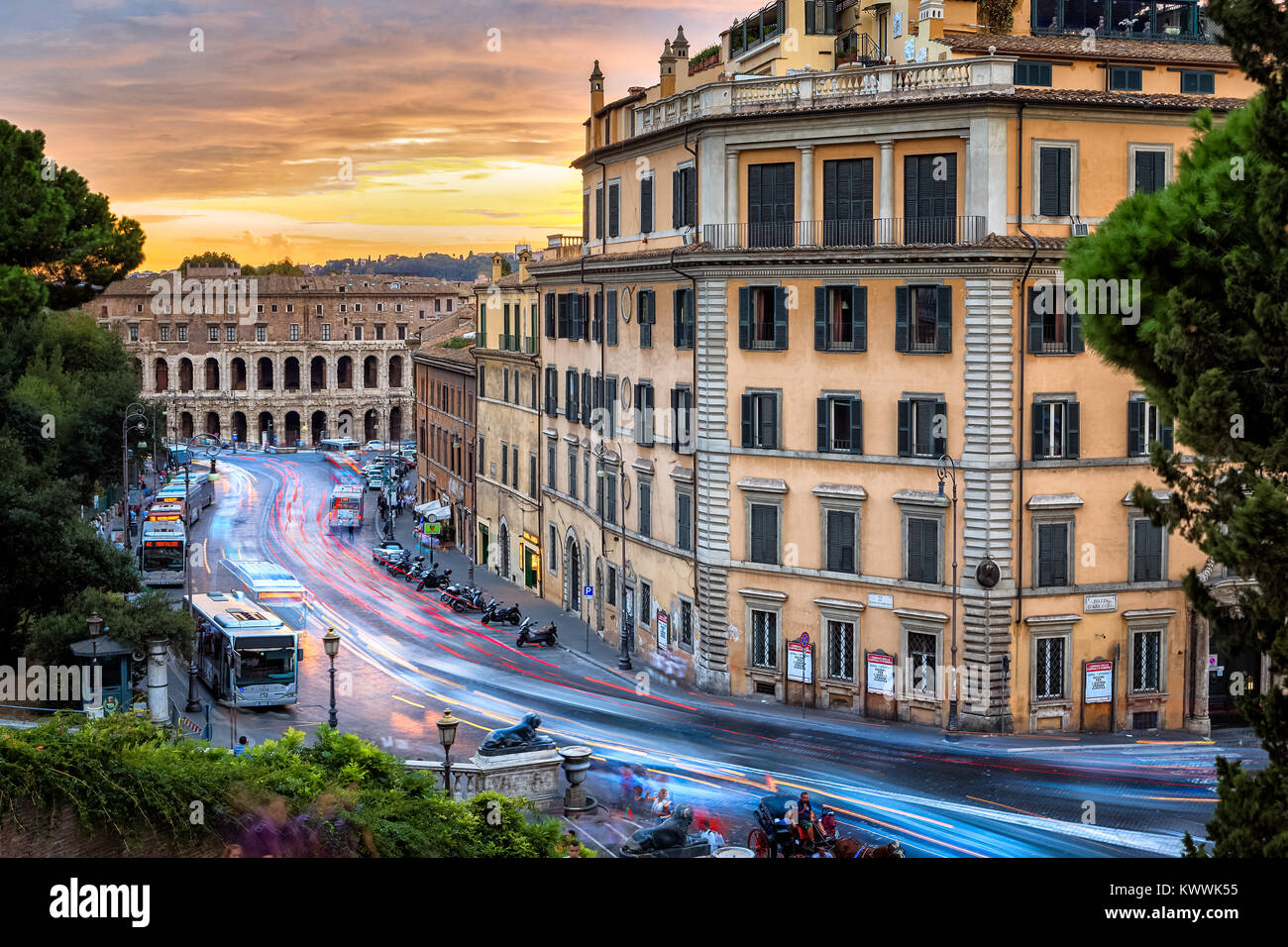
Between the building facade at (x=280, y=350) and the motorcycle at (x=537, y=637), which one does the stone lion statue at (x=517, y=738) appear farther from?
the building facade at (x=280, y=350)

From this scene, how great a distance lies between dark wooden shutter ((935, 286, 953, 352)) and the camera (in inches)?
1555

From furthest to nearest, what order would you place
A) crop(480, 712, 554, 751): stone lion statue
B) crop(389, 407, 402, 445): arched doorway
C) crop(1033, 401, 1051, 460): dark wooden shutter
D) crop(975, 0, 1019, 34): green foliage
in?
crop(389, 407, 402, 445): arched doorway → crop(975, 0, 1019, 34): green foliage → crop(1033, 401, 1051, 460): dark wooden shutter → crop(480, 712, 554, 751): stone lion statue

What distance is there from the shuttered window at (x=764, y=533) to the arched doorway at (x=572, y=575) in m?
15.8

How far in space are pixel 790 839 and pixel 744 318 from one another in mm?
19756

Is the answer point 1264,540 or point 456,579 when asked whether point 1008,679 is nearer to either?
point 1264,540

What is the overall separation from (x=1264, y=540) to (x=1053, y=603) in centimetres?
2387

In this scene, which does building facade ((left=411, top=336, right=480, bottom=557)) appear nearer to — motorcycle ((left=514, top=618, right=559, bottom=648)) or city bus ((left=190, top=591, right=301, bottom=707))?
motorcycle ((left=514, top=618, right=559, bottom=648))

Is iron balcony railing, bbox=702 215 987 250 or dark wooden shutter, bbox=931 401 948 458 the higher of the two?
iron balcony railing, bbox=702 215 987 250

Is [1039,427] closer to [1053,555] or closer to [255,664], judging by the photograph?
[1053,555]

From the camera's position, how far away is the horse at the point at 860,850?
24.1 metres

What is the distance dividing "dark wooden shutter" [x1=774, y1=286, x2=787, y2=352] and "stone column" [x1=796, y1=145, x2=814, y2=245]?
1.66 meters

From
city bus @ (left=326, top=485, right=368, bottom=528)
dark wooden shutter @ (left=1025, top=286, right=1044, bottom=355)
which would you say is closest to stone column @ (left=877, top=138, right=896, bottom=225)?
dark wooden shutter @ (left=1025, top=286, right=1044, bottom=355)

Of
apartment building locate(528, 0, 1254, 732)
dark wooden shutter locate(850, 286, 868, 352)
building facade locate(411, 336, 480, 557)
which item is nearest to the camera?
apartment building locate(528, 0, 1254, 732)

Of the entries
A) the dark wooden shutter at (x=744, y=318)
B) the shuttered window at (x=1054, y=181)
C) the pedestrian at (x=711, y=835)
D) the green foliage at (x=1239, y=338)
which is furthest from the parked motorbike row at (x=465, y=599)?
the green foliage at (x=1239, y=338)
